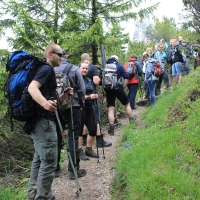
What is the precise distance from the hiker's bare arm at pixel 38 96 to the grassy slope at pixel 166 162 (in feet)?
5.37

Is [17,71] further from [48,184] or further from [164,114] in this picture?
[164,114]

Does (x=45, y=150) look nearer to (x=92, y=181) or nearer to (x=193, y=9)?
(x=92, y=181)

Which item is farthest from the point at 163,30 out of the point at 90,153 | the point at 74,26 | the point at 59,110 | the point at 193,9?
the point at 59,110

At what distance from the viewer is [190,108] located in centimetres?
530

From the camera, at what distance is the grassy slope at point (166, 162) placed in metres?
3.21

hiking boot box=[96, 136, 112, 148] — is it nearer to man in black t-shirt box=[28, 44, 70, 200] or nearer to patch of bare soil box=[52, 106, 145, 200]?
patch of bare soil box=[52, 106, 145, 200]

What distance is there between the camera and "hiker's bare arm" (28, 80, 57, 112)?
2932mm

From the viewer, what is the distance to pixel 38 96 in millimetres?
2939

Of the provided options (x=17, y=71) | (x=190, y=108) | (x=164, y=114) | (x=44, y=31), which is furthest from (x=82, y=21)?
(x=17, y=71)

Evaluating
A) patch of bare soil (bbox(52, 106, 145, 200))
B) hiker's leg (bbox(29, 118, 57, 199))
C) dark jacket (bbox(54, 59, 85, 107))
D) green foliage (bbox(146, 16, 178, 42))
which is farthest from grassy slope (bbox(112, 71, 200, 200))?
green foliage (bbox(146, 16, 178, 42))

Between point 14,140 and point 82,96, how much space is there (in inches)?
102

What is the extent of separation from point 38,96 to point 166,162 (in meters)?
2.15

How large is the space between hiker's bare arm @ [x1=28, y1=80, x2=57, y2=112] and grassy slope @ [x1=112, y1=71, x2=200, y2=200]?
1.64 meters

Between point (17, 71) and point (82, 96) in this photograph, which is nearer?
point (17, 71)
